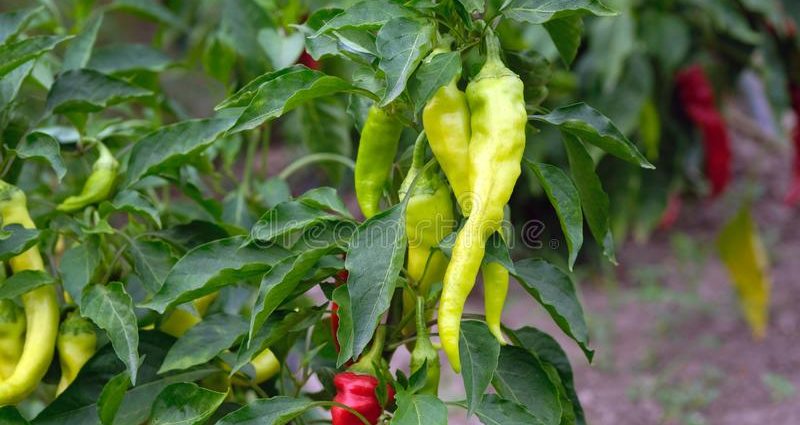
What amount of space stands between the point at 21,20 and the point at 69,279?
314 mm

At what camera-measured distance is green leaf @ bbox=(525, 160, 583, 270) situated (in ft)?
2.68

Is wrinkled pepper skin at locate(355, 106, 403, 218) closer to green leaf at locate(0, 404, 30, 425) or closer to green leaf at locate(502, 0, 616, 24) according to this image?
green leaf at locate(502, 0, 616, 24)

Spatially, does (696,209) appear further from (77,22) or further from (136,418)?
(136,418)

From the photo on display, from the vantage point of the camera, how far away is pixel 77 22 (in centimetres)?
168

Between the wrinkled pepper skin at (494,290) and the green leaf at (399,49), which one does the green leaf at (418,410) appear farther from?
the green leaf at (399,49)

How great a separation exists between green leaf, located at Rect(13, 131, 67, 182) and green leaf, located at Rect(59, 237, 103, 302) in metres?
0.09

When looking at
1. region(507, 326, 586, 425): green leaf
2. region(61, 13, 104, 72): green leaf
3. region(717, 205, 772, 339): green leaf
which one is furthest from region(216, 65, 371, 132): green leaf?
region(717, 205, 772, 339): green leaf

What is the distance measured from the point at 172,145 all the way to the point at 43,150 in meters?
0.13

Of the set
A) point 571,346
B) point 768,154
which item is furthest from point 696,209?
point 571,346

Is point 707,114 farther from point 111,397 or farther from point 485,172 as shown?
point 111,397

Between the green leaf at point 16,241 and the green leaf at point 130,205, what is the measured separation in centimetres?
10

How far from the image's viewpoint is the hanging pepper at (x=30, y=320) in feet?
3.05

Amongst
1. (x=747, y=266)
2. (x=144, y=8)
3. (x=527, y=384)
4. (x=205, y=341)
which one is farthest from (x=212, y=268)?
(x=747, y=266)

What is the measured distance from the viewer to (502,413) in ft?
2.76
